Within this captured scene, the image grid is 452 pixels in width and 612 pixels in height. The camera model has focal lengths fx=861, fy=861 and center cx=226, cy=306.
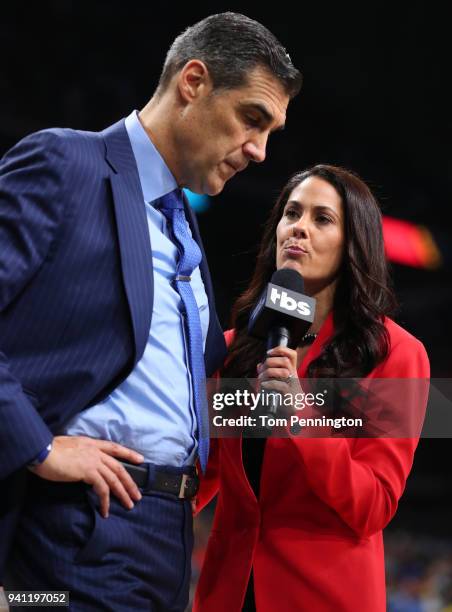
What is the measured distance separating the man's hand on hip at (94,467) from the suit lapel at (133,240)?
159mm

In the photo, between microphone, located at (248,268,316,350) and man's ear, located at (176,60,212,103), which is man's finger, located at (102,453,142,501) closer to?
microphone, located at (248,268,316,350)

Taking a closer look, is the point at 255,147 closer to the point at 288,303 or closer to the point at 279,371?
the point at 288,303

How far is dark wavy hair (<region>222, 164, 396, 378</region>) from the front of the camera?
1.92 m

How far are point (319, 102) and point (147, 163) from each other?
5082mm

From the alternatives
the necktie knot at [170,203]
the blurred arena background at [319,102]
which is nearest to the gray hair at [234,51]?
the necktie knot at [170,203]

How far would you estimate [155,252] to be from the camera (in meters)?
1.59

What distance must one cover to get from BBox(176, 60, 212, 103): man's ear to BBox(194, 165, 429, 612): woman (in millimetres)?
540

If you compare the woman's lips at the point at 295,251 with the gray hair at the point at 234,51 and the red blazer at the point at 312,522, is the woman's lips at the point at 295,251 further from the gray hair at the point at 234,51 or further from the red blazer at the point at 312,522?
the gray hair at the point at 234,51

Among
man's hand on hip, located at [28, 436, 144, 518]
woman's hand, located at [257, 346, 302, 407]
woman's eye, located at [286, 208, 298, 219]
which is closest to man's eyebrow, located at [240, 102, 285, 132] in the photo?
woman's hand, located at [257, 346, 302, 407]

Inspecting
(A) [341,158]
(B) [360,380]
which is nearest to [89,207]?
(B) [360,380]

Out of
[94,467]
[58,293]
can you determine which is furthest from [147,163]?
[94,467]

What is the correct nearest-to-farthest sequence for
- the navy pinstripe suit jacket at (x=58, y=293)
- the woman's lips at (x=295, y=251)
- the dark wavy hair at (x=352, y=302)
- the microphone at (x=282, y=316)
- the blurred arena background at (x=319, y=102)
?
the navy pinstripe suit jacket at (x=58, y=293), the microphone at (x=282, y=316), the dark wavy hair at (x=352, y=302), the woman's lips at (x=295, y=251), the blurred arena background at (x=319, y=102)

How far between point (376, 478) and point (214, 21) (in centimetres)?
97

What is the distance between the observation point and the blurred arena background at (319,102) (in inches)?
219
